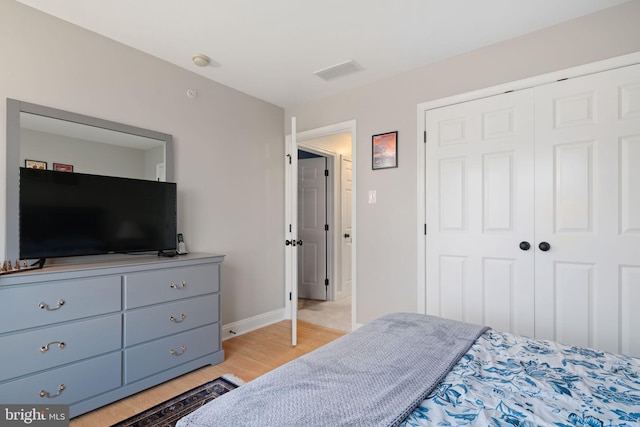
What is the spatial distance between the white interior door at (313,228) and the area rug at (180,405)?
2433mm

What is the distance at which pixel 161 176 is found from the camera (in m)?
2.62

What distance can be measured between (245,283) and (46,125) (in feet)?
6.84

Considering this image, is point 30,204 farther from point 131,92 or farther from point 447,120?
point 447,120

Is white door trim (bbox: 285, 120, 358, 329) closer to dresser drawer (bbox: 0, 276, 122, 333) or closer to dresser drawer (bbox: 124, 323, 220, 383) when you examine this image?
dresser drawer (bbox: 124, 323, 220, 383)

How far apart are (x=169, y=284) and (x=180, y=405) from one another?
77 centimetres

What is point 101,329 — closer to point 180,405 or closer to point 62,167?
point 180,405

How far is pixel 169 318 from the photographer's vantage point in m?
2.26

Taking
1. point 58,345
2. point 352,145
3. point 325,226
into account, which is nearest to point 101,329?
point 58,345

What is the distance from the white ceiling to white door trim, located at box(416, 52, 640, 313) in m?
0.35

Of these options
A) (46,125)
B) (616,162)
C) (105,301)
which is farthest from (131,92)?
(616,162)

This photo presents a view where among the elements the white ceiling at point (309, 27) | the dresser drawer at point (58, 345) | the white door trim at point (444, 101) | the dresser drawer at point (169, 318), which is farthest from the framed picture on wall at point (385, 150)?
the dresser drawer at point (58, 345)

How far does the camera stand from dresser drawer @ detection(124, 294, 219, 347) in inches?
81.6

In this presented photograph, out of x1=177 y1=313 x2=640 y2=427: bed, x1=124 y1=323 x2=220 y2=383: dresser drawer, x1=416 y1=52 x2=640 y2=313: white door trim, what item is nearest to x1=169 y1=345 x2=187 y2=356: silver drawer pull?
x1=124 y1=323 x2=220 y2=383: dresser drawer

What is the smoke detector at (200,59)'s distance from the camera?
258 cm
